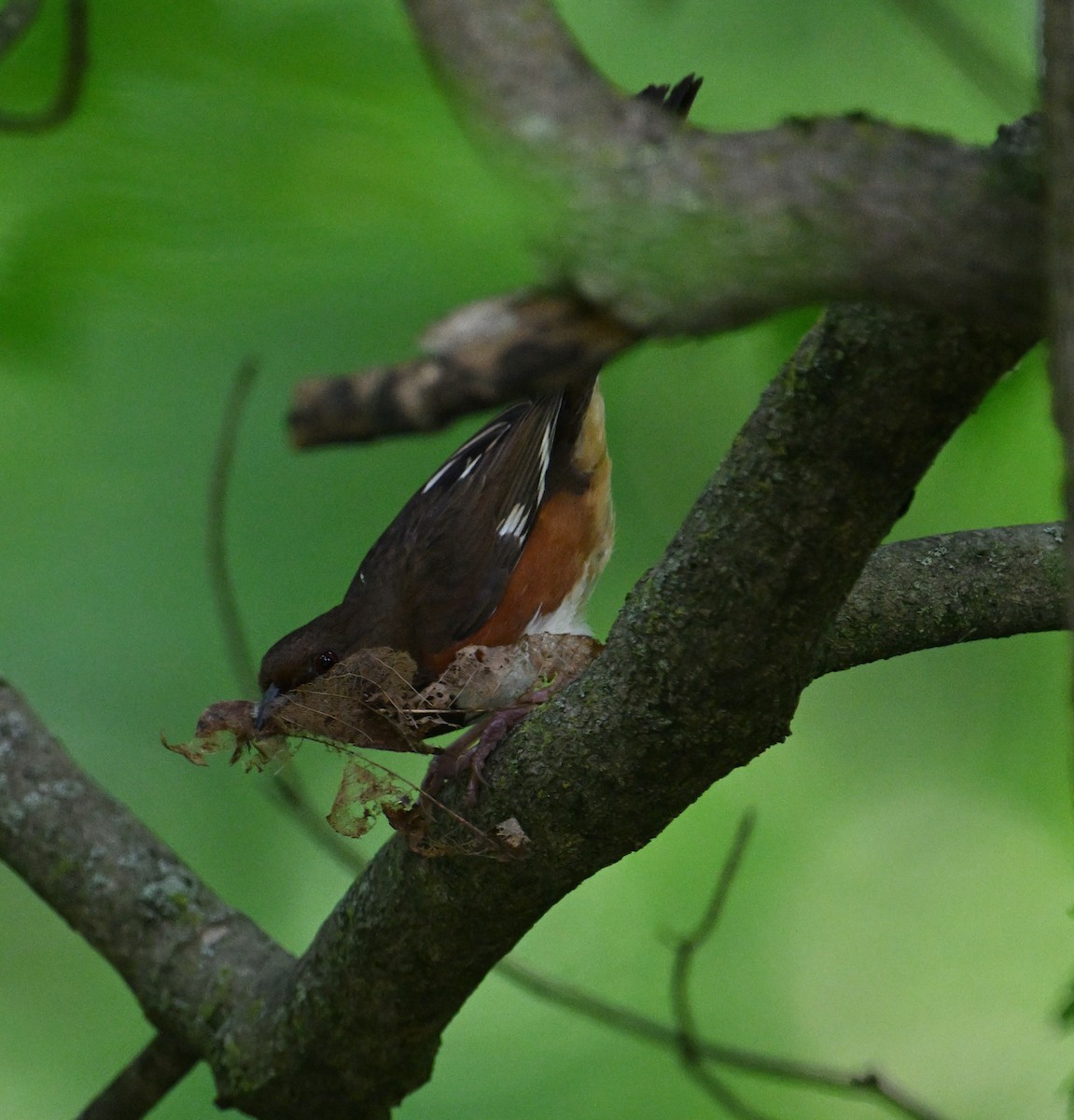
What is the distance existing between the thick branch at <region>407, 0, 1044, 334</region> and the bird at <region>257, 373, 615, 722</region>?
2020 millimetres

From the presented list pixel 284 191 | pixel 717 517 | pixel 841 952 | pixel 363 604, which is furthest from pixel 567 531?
pixel 841 952

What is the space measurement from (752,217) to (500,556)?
A: 2139 mm

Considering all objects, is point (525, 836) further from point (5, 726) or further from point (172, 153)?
point (5, 726)

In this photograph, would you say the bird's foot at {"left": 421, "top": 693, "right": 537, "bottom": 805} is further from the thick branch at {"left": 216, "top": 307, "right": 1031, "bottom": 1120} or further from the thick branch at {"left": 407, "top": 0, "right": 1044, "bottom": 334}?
the thick branch at {"left": 407, "top": 0, "right": 1044, "bottom": 334}

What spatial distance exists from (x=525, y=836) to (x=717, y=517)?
65cm

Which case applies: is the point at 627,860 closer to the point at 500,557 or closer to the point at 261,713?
the point at 500,557

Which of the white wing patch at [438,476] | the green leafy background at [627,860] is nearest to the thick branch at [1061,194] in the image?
the white wing patch at [438,476]

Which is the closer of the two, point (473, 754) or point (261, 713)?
point (473, 754)

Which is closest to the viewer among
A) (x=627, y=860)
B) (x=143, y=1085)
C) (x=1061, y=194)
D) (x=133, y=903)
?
(x=1061, y=194)

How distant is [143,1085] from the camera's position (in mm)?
2707

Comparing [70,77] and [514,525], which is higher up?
[514,525]

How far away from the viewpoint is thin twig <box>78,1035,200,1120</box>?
270cm

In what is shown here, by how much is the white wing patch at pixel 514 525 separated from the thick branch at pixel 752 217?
2.15 m

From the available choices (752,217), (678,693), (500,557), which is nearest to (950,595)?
(678,693)
